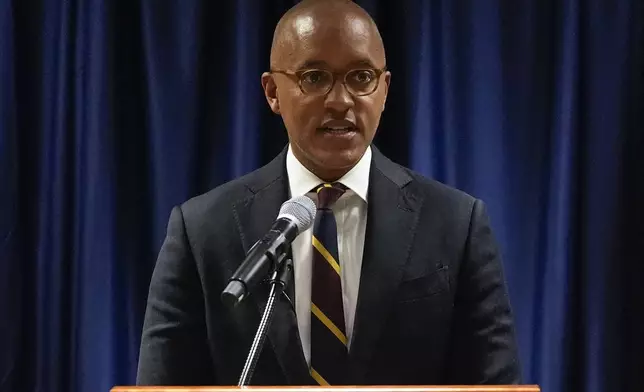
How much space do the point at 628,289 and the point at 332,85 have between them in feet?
3.74

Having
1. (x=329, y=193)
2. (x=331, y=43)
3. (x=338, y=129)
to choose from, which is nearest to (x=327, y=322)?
(x=329, y=193)

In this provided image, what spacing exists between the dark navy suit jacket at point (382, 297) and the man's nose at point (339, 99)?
202 millimetres

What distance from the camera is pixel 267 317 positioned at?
833 mm

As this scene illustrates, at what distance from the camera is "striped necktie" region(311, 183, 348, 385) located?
123cm

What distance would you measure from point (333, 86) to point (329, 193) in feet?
0.66

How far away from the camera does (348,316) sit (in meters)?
1.26

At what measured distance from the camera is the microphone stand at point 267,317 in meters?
0.81

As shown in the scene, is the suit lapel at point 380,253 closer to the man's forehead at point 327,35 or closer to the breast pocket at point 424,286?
the breast pocket at point 424,286

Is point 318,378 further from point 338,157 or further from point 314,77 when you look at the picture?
point 314,77

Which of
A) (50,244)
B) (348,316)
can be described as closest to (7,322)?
(50,244)

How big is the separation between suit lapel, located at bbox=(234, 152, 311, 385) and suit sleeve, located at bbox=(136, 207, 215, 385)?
12cm

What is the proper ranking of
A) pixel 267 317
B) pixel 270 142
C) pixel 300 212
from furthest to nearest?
pixel 270 142, pixel 300 212, pixel 267 317

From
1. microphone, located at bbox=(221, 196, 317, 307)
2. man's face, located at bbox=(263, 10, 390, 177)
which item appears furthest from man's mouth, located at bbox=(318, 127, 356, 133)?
microphone, located at bbox=(221, 196, 317, 307)

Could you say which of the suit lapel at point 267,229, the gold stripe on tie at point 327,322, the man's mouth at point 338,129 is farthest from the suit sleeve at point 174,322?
the man's mouth at point 338,129
